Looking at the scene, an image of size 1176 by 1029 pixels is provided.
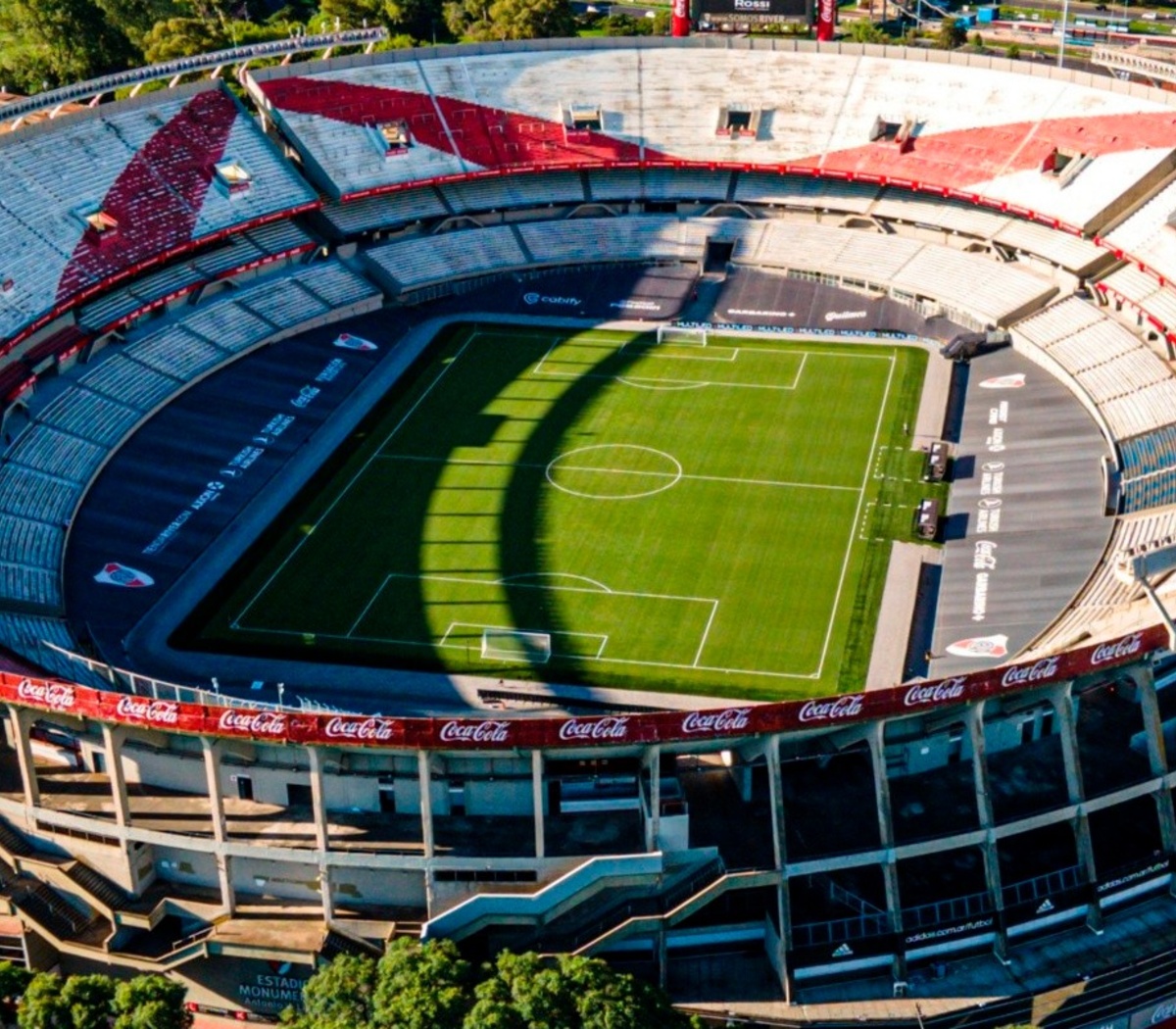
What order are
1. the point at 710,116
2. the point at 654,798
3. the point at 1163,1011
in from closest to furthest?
the point at 1163,1011
the point at 654,798
the point at 710,116

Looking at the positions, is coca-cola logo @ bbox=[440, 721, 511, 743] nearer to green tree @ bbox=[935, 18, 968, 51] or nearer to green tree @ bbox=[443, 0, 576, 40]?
green tree @ bbox=[443, 0, 576, 40]

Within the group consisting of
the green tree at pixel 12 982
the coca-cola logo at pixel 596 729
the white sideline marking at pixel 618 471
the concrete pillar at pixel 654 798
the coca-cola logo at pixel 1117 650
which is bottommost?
the green tree at pixel 12 982

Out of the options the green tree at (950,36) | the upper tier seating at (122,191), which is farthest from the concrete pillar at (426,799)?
the green tree at (950,36)

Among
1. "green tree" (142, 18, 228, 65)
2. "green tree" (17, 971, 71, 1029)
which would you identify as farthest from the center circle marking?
"green tree" (142, 18, 228, 65)

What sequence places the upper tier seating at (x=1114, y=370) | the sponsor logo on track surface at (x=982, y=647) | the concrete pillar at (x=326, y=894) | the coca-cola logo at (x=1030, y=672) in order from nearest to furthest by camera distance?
the coca-cola logo at (x=1030, y=672) → the concrete pillar at (x=326, y=894) → the sponsor logo on track surface at (x=982, y=647) → the upper tier seating at (x=1114, y=370)

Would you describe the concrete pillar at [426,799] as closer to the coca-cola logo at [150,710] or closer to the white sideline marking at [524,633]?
the coca-cola logo at [150,710]

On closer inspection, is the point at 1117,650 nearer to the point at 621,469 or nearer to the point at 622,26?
the point at 621,469

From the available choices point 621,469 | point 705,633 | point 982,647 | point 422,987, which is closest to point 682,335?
point 621,469
